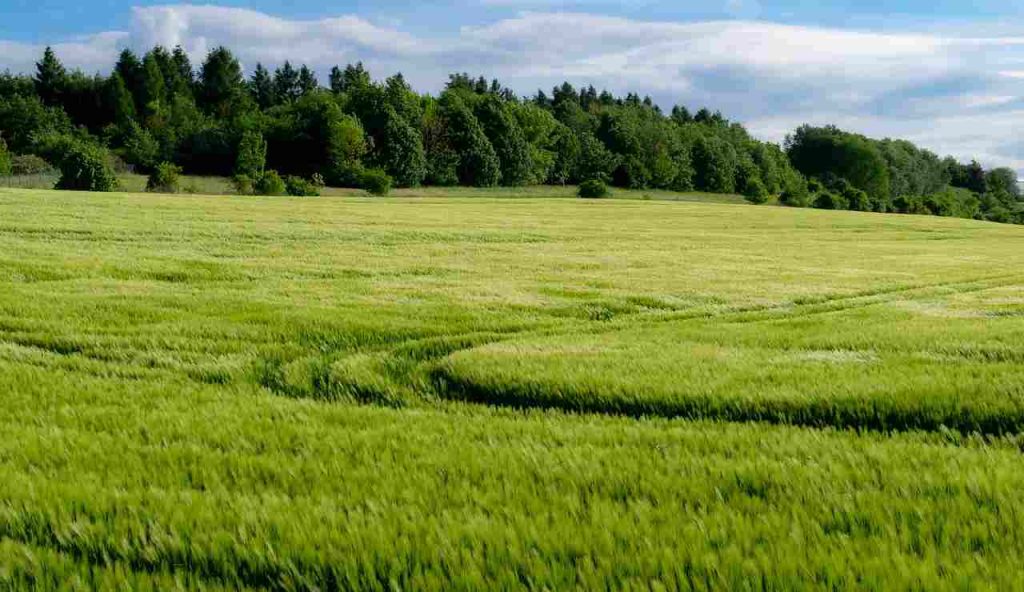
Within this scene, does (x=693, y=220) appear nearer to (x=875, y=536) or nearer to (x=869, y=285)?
(x=869, y=285)

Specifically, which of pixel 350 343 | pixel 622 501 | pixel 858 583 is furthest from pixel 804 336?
pixel 858 583

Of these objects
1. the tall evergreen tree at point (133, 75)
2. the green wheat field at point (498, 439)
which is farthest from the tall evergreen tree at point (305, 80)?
the green wheat field at point (498, 439)

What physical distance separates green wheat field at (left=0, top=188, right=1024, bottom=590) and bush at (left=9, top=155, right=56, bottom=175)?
74.8 metres

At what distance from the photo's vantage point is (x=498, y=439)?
5.54m

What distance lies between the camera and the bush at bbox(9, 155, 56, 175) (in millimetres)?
79875

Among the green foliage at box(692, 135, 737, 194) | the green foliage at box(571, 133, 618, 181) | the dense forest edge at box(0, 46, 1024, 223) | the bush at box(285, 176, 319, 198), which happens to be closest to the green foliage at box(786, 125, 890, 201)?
the dense forest edge at box(0, 46, 1024, 223)

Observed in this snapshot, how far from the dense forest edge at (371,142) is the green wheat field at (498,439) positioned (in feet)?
186

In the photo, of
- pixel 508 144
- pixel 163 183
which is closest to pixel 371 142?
pixel 508 144

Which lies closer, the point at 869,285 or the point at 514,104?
the point at 869,285

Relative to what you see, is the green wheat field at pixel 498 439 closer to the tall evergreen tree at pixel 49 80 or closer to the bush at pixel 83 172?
the bush at pixel 83 172

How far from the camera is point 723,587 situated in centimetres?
316

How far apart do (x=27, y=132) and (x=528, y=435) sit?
123152 mm

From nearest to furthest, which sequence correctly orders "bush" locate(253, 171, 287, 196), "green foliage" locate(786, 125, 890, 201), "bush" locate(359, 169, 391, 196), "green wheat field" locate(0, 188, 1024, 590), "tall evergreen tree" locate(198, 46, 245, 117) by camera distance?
"green wheat field" locate(0, 188, 1024, 590) → "bush" locate(253, 171, 287, 196) → "bush" locate(359, 169, 391, 196) → "tall evergreen tree" locate(198, 46, 245, 117) → "green foliage" locate(786, 125, 890, 201)

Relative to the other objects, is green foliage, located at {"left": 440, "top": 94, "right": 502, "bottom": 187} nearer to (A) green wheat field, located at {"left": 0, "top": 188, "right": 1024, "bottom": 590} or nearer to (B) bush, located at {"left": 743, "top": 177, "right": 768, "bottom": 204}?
(B) bush, located at {"left": 743, "top": 177, "right": 768, "bottom": 204}
